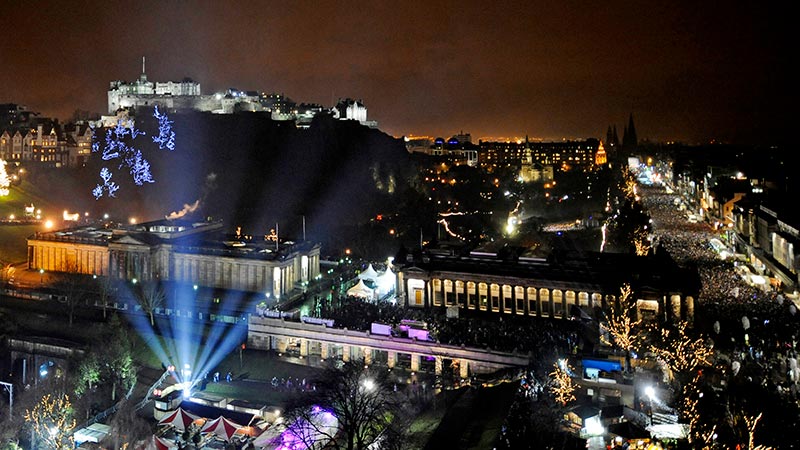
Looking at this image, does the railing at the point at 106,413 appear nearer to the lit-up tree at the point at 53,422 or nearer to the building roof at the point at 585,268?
the lit-up tree at the point at 53,422

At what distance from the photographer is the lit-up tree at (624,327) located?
78.5 feet

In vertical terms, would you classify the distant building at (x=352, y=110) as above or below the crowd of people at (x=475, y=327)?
above

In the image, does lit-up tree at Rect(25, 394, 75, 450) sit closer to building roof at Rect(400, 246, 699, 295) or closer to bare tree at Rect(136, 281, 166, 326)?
bare tree at Rect(136, 281, 166, 326)

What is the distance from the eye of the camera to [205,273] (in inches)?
1554

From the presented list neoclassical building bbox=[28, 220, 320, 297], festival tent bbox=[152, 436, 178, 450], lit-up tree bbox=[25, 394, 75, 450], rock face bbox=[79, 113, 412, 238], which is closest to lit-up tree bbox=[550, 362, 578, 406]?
festival tent bbox=[152, 436, 178, 450]

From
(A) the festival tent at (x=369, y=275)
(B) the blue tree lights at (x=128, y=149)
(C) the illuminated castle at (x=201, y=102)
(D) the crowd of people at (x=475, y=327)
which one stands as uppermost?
(C) the illuminated castle at (x=201, y=102)

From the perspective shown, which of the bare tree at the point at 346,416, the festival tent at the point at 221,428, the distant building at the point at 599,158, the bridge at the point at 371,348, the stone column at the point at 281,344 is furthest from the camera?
the distant building at the point at 599,158

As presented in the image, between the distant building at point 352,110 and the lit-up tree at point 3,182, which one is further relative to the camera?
the distant building at point 352,110

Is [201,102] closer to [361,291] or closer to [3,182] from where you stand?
[3,182]

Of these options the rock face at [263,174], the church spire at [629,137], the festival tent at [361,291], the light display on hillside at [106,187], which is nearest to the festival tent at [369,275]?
the festival tent at [361,291]

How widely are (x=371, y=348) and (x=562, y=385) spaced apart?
10.2 m

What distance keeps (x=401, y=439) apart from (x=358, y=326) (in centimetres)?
1234

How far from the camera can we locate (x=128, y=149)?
2731 inches

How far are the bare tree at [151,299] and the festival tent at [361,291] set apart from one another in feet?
35.2
